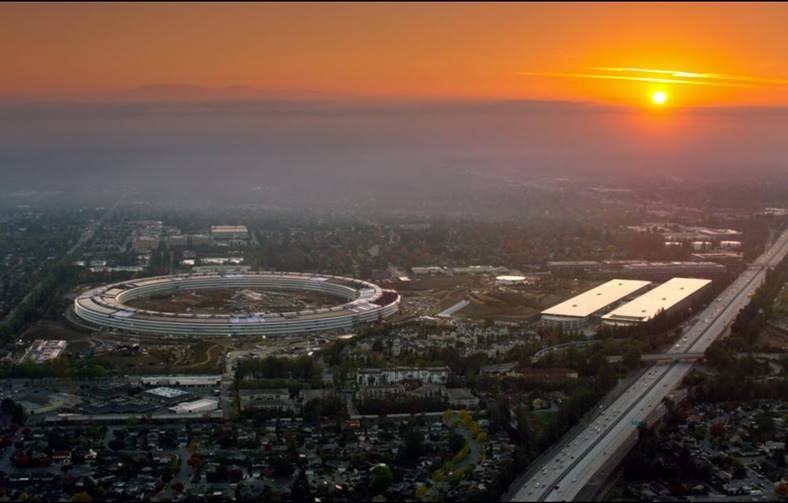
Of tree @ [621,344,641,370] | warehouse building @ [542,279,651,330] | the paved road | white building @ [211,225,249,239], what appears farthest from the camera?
white building @ [211,225,249,239]

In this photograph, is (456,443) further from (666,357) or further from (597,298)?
(597,298)

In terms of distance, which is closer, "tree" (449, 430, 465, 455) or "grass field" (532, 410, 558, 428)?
"tree" (449, 430, 465, 455)

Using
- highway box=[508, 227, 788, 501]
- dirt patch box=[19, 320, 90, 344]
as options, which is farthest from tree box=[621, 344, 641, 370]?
dirt patch box=[19, 320, 90, 344]

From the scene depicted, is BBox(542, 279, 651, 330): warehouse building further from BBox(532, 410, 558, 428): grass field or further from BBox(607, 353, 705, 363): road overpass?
BBox(532, 410, 558, 428): grass field

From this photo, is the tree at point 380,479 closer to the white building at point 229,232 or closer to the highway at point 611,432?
the highway at point 611,432

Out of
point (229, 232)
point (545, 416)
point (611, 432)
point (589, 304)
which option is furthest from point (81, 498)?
point (229, 232)

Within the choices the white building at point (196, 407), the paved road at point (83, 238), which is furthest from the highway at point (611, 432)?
the paved road at point (83, 238)
